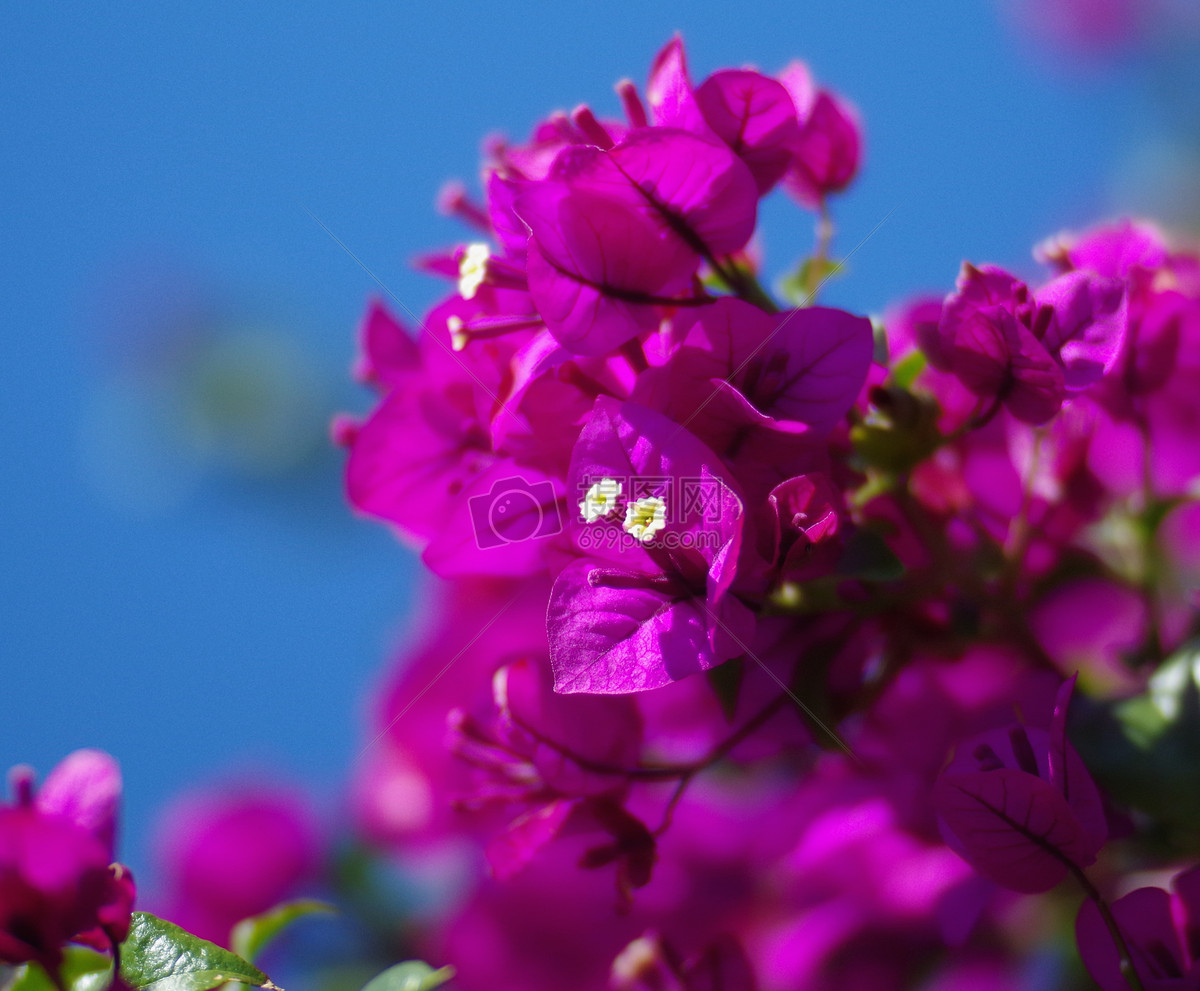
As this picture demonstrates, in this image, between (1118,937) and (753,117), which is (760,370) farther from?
(1118,937)

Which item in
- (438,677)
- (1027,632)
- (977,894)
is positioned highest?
(438,677)

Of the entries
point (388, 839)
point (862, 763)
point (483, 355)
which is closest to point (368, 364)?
point (483, 355)

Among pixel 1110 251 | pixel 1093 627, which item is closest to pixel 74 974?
pixel 1110 251

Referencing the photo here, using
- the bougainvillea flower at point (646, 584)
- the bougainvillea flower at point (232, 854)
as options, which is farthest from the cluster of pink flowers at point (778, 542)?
the bougainvillea flower at point (232, 854)

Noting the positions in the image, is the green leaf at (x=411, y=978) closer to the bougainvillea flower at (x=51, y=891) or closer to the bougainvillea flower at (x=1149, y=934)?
the bougainvillea flower at (x=51, y=891)


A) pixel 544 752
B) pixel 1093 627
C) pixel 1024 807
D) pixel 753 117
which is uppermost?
pixel 753 117

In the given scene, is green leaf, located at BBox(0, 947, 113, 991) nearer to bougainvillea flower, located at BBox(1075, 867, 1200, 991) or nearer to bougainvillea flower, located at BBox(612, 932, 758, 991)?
bougainvillea flower, located at BBox(612, 932, 758, 991)

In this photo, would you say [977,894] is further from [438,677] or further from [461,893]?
[461,893]
